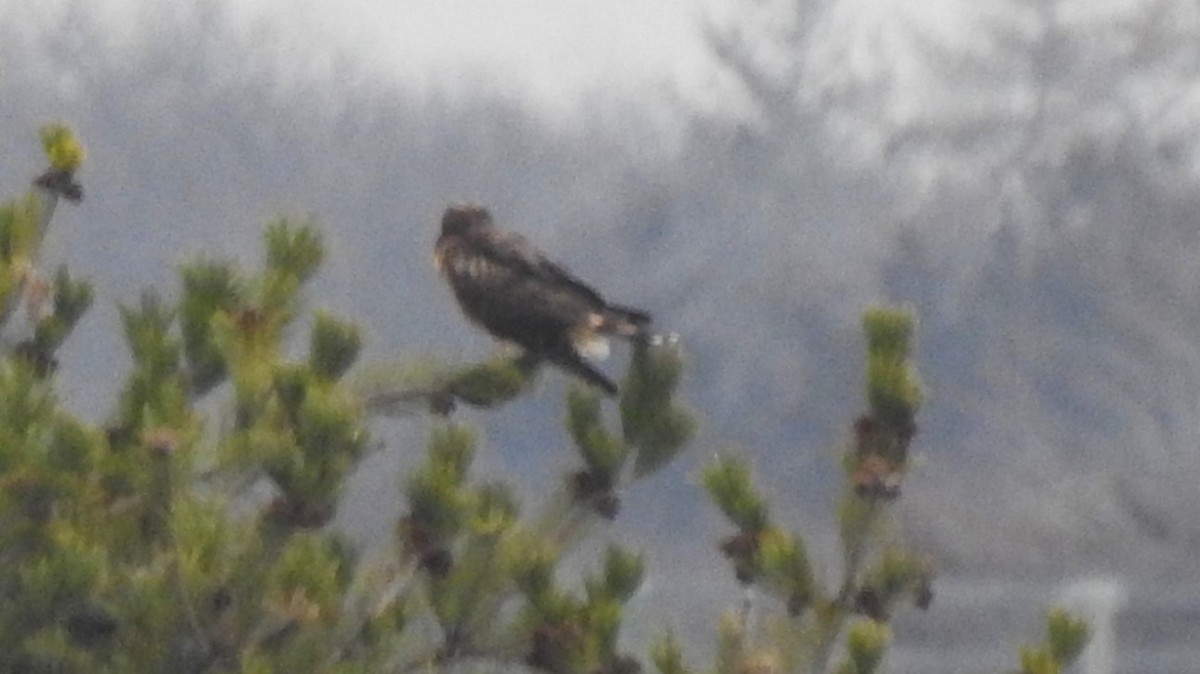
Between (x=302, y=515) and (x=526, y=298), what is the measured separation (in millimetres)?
731

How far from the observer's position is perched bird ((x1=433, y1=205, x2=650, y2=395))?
6.91ft

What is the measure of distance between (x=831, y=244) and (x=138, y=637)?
540cm

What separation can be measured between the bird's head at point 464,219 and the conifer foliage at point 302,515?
687 millimetres

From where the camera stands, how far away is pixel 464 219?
2.62 meters

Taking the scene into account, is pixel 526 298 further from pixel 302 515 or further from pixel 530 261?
pixel 302 515

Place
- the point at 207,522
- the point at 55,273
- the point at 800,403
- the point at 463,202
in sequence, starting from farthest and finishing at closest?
1. the point at 800,403
2. the point at 463,202
3. the point at 55,273
4. the point at 207,522

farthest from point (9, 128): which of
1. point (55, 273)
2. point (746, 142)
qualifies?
point (55, 273)

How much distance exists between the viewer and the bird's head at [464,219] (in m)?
2.60

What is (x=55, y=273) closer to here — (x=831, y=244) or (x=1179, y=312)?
(x=831, y=244)

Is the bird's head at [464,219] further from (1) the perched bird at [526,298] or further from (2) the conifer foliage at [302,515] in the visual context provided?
(2) the conifer foliage at [302,515]

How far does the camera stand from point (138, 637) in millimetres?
1607

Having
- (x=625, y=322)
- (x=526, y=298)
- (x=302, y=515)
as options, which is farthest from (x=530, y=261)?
(x=302, y=515)

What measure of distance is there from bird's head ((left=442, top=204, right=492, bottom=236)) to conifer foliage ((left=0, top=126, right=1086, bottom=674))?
69cm

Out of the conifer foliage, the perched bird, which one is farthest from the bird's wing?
the conifer foliage
